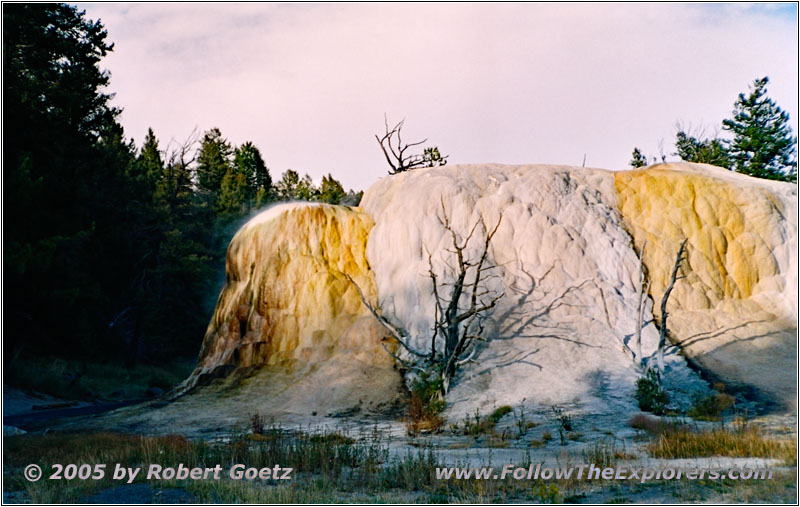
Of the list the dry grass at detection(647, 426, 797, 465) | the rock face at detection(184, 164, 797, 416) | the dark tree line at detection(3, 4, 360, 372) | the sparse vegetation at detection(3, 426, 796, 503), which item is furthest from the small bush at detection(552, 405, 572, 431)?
the dark tree line at detection(3, 4, 360, 372)

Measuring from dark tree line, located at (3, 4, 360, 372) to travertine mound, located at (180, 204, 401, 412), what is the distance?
396 centimetres

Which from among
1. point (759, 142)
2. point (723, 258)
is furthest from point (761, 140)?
point (723, 258)

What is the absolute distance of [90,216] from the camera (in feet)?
95.3

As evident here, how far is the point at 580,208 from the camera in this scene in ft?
65.1

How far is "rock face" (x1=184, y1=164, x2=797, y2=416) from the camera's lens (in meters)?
17.0

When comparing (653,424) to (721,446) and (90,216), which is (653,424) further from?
(90,216)

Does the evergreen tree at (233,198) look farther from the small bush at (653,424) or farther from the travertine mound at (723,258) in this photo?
the small bush at (653,424)

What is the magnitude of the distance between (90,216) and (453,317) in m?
18.0

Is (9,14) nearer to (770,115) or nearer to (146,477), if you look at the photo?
(146,477)

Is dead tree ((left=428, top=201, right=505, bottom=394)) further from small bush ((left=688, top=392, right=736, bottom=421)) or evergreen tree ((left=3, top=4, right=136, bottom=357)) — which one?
evergreen tree ((left=3, top=4, right=136, bottom=357))

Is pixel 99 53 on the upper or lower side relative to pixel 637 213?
upper

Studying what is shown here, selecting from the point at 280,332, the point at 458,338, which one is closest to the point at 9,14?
the point at 280,332

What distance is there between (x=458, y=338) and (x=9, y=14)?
13.5 metres

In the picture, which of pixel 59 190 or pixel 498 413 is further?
pixel 59 190
